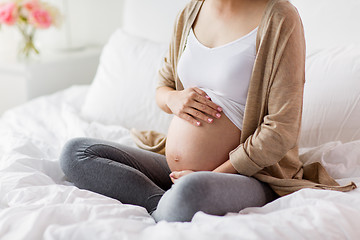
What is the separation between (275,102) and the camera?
1036 mm

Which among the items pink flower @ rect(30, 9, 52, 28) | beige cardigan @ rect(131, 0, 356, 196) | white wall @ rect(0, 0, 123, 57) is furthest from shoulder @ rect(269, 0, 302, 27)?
white wall @ rect(0, 0, 123, 57)

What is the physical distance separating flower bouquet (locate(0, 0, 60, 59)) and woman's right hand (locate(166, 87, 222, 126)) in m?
1.30

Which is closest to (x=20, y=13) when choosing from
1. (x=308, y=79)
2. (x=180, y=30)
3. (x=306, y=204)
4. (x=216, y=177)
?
(x=180, y=30)

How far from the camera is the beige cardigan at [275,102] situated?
1.02 m

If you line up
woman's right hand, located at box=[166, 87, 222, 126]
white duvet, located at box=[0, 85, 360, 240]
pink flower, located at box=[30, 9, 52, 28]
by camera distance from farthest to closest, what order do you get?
pink flower, located at box=[30, 9, 52, 28] → woman's right hand, located at box=[166, 87, 222, 126] → white duvet, located at box=[0, 85, 360, 240]

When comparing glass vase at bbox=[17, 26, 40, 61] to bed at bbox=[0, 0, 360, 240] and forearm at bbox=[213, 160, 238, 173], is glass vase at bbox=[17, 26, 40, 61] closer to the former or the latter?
bed at bbox=[0, 0, 360, 240]

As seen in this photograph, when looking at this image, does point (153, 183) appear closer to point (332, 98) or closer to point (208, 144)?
point (208, 144)

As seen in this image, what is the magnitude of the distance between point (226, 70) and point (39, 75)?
1.49 metres

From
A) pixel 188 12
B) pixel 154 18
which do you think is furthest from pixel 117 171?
pixel 154 18

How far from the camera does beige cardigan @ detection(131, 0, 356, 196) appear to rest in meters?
1.02

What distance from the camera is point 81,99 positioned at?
79.2 inches

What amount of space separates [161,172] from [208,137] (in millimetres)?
223

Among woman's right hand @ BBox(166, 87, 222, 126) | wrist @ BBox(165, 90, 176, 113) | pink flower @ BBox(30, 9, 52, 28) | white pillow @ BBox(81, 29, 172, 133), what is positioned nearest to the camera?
woman's right hand @ BBox(166, 87, 222, 126)

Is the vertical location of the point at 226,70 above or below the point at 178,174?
above
